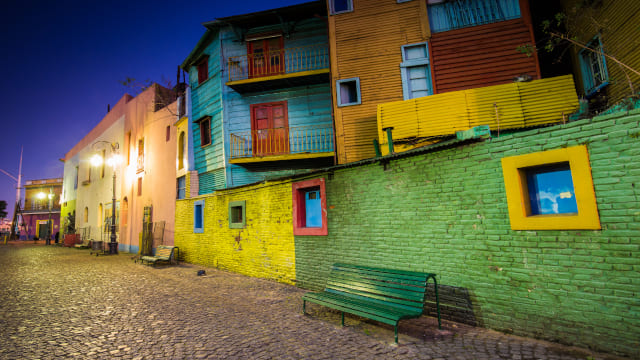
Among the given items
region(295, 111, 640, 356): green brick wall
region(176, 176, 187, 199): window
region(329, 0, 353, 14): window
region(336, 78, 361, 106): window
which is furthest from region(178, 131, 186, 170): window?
region(295, 111, 640, 356): green brick wall

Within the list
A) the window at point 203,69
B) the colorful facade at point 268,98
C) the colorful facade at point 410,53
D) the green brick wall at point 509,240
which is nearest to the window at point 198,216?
the colorful facade at point 268,98

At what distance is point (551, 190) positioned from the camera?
4.32 metres

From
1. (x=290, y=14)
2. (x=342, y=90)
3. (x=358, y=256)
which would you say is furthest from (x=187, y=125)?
(x=358, y=256)

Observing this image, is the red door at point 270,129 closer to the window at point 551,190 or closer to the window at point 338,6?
the window at point 338,6

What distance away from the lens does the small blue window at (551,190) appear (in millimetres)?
4121

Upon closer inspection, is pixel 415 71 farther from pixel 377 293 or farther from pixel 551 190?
pixel 377 293

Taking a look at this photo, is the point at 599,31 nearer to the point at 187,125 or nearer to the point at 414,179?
the point at 414,179

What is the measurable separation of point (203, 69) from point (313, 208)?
11.3 m

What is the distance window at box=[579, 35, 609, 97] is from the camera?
9.12m

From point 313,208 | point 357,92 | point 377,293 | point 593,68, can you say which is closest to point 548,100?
point 593,68

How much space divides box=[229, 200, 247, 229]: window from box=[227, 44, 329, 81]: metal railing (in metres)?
5.93

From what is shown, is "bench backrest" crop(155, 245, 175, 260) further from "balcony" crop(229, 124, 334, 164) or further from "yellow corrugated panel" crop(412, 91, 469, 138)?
"yellow corrugated panel" crop(412, 91, 469, 138)

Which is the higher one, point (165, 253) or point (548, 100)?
point (548, 100)

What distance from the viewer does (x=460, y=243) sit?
493 cm
